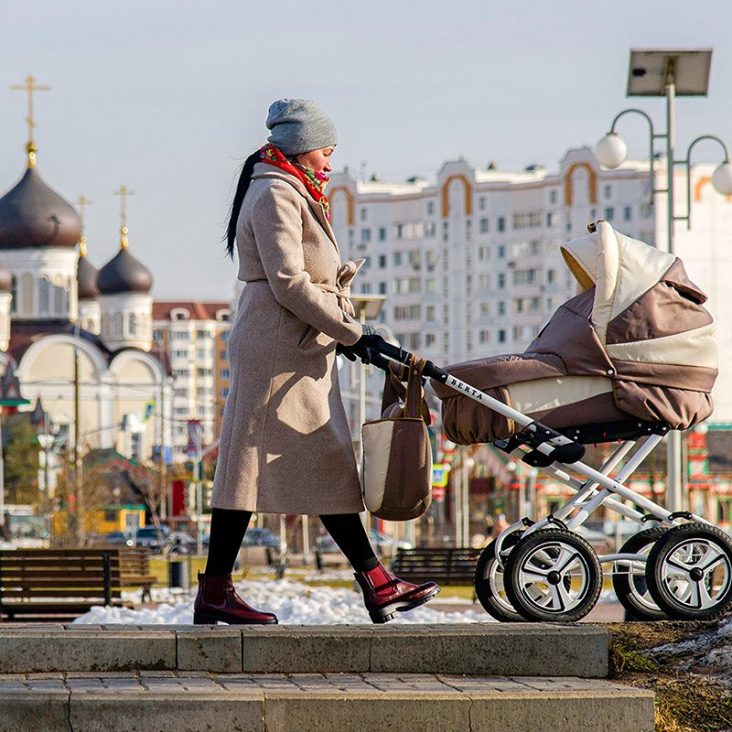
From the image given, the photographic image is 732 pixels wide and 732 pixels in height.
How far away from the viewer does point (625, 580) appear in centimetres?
758

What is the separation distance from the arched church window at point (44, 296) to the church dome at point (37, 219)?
2.48 meters

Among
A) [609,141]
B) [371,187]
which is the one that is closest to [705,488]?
[609,141]

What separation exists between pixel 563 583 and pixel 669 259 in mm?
1351

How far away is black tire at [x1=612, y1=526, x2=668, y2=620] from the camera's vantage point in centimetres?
752

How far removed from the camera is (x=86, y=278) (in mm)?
120750

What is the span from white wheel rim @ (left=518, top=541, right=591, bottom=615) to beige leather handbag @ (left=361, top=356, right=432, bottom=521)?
448mm

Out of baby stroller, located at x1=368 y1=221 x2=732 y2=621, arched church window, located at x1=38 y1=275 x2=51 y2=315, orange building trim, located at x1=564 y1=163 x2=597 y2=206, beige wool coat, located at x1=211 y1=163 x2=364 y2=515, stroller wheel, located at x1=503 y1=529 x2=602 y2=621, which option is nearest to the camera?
beige wool coat, located at x1=211 y1=163 x2=364 y2=515

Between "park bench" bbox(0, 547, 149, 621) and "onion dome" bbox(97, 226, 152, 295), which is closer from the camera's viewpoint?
"park bench" bbox(0, 547, 149, 621)

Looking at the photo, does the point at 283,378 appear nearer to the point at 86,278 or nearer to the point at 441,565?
the point at 441,565

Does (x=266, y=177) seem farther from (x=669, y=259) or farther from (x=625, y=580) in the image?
(x=625, y=580)

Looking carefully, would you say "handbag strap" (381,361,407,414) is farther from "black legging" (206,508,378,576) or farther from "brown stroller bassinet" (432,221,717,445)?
"black legging" (206,508,378,576)

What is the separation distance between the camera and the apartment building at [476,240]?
142250 mm

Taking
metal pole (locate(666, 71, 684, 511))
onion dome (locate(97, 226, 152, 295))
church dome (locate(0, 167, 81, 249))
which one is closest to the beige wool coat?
metal pole (locate(666, 71, 684, 511))

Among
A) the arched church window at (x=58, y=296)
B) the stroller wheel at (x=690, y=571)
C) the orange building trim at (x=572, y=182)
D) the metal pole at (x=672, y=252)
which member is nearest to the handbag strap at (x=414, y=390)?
the stroller wheel at (x=690, y=571)
